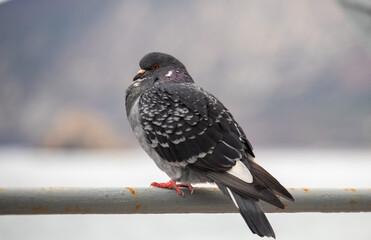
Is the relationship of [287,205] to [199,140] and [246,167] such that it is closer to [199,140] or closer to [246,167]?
[246,167]

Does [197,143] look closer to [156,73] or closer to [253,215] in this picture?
[253,215]

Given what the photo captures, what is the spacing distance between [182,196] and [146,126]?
0.77 meters

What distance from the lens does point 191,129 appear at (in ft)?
7.97

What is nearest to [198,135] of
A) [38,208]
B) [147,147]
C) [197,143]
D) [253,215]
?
[197,143]

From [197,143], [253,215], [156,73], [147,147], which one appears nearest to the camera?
[253,215]

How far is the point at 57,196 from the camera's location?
1.47 metres

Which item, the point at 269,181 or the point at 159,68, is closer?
the point at 269,181

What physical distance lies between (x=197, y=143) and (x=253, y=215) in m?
0.59

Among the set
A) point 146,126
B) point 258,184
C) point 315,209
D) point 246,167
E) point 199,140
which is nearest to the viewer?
point 315,209

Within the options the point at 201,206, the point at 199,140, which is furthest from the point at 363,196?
the point at 199,140

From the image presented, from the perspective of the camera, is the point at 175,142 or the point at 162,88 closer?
the point at 175,142

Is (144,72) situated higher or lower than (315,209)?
higher

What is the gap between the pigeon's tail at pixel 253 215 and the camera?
181 centimetres

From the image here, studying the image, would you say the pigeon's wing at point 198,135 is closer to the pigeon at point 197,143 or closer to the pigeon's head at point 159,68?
the pigeon at point 197,143
